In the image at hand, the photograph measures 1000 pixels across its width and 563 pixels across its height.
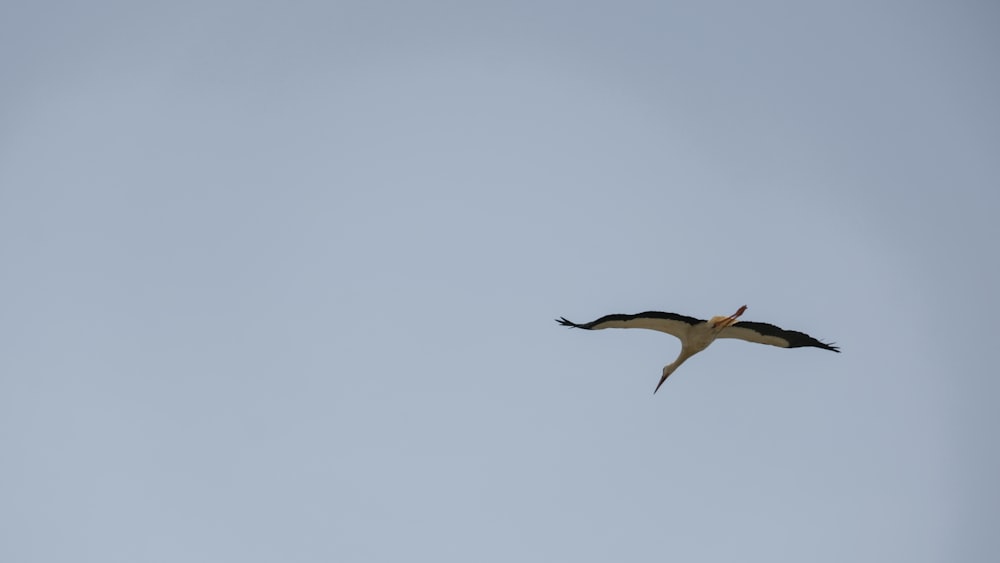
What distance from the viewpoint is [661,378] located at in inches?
1129

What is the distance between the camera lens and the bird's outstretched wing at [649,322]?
23.3 m

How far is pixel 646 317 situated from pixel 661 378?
5241 millimetres

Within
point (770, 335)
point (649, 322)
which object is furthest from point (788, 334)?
point (649, 322)

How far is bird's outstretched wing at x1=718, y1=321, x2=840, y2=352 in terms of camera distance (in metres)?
25.6

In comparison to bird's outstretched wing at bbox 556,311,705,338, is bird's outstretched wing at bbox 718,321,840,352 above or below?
above

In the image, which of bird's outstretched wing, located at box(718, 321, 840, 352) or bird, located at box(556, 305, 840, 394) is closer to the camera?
bird, located at box(556, 305, 840, 394)

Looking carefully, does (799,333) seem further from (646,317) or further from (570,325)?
(570,325)

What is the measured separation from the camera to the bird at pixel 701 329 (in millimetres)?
23719

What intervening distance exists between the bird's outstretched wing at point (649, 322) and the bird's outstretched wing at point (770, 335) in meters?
1.35

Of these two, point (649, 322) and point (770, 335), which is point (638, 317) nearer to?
point (649, 322)

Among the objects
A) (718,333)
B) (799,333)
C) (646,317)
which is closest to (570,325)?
(646,317)

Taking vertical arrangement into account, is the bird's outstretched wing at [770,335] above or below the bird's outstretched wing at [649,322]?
above

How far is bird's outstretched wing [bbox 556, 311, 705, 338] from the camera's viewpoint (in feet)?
76.6

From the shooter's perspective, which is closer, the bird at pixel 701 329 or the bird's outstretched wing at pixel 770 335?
the bird at pixel 701 329
